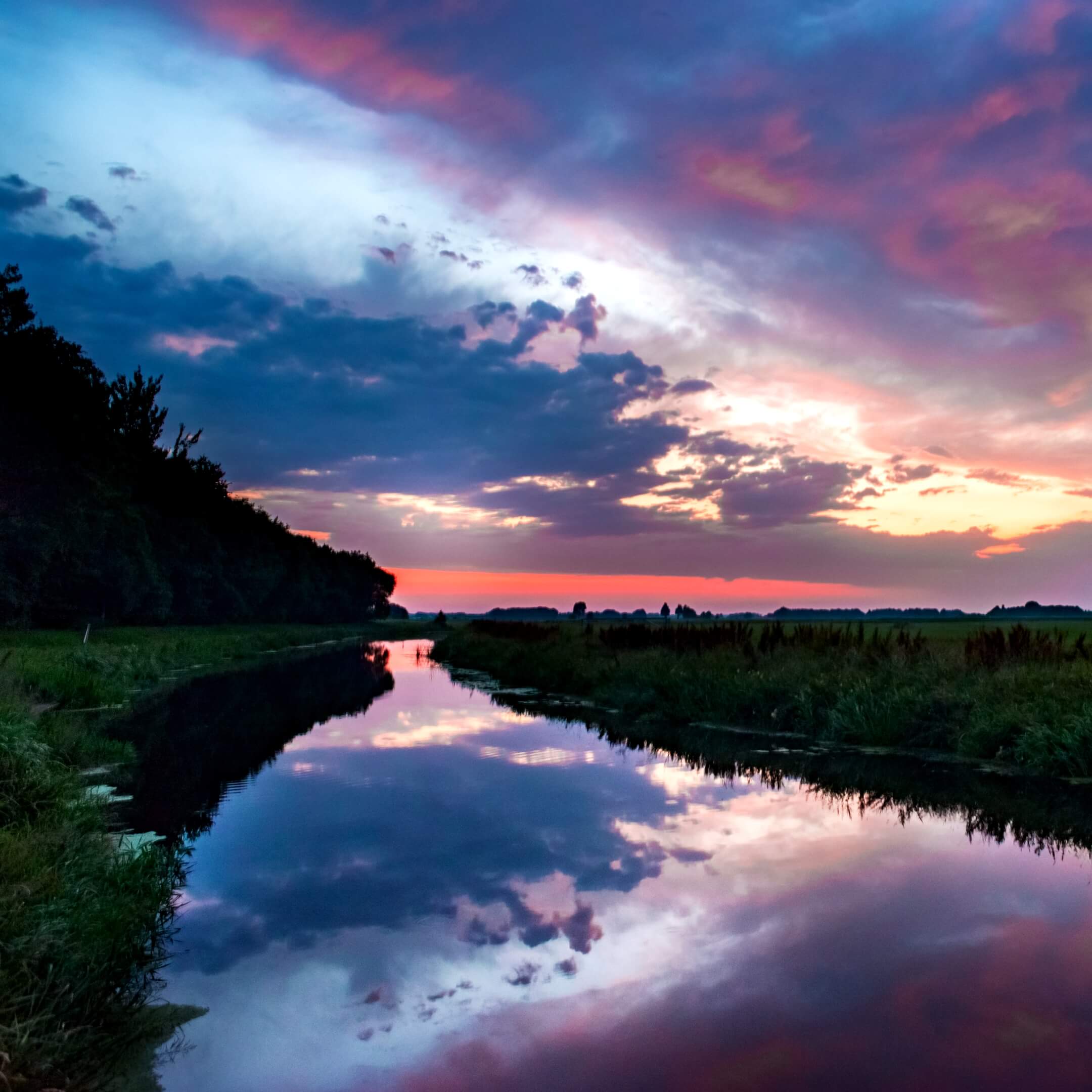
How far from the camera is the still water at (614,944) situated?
546 cm

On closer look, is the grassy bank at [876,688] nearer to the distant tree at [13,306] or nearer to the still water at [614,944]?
the still water at [614,944]

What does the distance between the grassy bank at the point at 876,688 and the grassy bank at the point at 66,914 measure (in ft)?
42.8

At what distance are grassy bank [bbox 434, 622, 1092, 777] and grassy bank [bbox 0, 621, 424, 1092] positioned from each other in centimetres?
1303

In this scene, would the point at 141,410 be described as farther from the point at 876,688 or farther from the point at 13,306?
the point at 876,688

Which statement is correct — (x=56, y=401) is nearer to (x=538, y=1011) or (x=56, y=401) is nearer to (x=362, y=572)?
(x=538, y=1011)

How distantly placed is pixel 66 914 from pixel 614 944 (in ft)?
13.8

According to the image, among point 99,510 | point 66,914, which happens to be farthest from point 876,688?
point 99,510

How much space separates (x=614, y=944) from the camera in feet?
24.4

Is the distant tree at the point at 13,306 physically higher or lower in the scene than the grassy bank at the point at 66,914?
higher

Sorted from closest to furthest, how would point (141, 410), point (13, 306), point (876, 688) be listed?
point (876, 688), point (13, 306), point (141, 410)

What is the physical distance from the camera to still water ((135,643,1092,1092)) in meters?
5.46

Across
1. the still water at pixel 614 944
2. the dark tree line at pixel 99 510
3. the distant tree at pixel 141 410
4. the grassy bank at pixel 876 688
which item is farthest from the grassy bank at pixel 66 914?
the distant tree at pixel 141 410

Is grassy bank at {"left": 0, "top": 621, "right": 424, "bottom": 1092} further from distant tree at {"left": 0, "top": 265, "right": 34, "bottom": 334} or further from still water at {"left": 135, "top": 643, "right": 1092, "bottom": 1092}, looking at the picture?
distant tree at {"left": 0, "top": 265, "right": 34, "bottom": 334}

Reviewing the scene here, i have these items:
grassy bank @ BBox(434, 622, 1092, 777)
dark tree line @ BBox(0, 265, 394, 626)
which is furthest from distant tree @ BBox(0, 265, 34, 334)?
grassy bank @ BBox(434, 622, 1092, 777)
